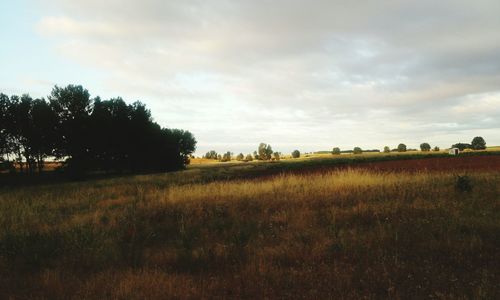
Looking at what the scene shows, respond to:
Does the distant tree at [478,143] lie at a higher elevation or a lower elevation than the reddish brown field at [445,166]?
higher

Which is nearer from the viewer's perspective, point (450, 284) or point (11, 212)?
point (450, 284)

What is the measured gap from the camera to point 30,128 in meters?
49.1

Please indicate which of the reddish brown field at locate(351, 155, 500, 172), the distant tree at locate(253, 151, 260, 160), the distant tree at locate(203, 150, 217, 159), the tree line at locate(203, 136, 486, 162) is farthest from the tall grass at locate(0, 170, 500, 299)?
the distant tree at locate(203, 150, 217, 159)

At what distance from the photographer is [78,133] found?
46125 mm

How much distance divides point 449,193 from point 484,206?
183 cm

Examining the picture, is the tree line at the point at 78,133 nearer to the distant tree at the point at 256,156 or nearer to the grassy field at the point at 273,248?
the grassy field at the point at 273,248

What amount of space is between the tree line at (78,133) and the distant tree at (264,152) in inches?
3575

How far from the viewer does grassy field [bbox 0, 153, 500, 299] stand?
4.89 m

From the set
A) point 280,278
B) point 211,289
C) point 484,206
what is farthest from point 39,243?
point 484,206

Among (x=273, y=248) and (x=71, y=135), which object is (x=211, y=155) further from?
(x=273, y=248)

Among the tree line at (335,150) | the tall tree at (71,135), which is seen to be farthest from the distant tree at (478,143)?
the tall tree at (71,135)

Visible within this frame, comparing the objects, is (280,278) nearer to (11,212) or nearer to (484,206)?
(484,206)

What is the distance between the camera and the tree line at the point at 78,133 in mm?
46656

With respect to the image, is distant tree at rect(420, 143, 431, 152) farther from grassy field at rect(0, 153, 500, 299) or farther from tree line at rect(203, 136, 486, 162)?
grassy field at rect(0, 153, 500, 299)
